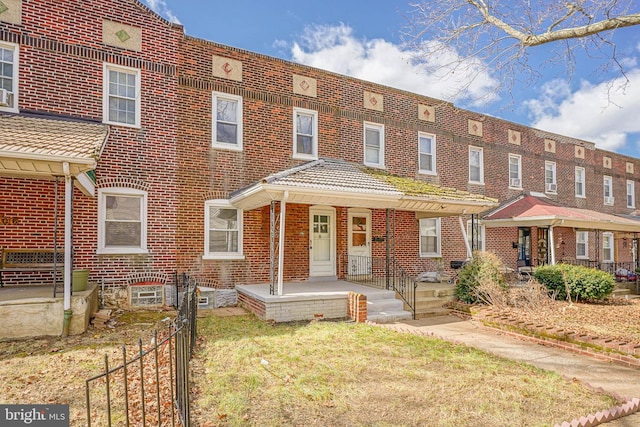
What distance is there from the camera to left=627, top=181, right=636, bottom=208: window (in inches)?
920

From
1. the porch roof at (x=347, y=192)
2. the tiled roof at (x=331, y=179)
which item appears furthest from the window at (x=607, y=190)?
the tiled roof at (x=331, y=179)

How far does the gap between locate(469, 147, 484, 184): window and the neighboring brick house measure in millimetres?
1504

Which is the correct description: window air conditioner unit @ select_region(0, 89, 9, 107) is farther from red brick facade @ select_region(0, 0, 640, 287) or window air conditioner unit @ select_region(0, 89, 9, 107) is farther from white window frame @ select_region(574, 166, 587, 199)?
white window frame @ select_region(574, 166, 587, 199)

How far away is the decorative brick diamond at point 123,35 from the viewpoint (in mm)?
10047

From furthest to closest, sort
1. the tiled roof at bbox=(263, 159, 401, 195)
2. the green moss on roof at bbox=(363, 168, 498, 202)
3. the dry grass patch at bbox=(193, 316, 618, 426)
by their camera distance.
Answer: the green moss on roof at bbox=(363, 168, 498, 202), the tiled roof at bbox=(263, 159, 401, 195), the dry grass patch at bbox=(193, 316, 618, 426)

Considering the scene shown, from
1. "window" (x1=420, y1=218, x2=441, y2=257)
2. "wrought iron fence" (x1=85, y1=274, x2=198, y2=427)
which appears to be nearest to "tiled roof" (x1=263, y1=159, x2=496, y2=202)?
"window" (x1=420, y1=218, x2=441, y2=257)

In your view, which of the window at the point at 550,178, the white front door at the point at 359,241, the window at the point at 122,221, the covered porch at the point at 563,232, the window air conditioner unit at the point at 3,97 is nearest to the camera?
the window air conditioner unit at the point at 3,97

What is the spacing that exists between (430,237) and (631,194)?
17282 mm

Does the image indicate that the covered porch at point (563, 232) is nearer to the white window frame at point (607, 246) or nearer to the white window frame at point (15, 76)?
the white window frame at point (607, 246)

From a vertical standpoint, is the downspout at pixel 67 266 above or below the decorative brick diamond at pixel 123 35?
below

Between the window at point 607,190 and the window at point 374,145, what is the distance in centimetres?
1583

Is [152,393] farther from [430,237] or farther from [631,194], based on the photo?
[631,194]

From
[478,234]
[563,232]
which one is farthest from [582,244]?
Answer: [478,234]

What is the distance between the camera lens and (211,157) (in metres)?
11.0
